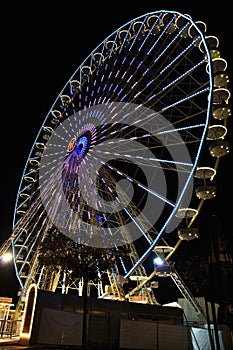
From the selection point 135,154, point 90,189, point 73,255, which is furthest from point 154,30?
point 73,255

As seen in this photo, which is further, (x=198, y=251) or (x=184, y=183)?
(x=198, y=251)

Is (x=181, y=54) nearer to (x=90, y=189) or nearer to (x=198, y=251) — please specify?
(x=90, y=189)

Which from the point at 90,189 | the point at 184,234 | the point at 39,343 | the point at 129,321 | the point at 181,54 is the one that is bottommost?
the point at 39,343

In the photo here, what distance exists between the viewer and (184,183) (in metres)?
12.2

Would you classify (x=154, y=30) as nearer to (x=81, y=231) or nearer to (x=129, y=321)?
(x=81, y=231)

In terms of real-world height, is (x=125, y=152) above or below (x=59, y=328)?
above

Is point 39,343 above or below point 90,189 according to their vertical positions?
below

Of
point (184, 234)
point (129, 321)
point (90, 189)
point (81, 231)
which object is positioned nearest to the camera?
point (129, 321)

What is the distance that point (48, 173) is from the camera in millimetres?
18781

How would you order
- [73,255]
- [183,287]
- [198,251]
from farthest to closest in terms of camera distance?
1. [198,251]
2. [183,287]
3. [73,255]

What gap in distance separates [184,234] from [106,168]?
5176 millimetres

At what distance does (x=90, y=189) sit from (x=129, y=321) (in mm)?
6800

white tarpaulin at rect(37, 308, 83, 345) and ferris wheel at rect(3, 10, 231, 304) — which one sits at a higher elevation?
ferris wheel at rect(3, 10, 231, 304)

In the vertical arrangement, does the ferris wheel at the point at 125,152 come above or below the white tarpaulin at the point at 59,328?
above
